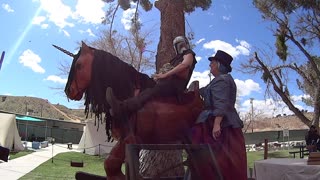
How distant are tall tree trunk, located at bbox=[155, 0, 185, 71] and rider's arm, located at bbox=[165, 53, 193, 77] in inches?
127

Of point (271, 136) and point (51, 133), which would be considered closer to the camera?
point (51, 133)

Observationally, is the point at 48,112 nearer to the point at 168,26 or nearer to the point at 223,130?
the point at 168,26

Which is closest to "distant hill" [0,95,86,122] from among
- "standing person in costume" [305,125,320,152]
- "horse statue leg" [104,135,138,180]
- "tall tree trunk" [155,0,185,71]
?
"standing person in costume" [305,125,320,152]

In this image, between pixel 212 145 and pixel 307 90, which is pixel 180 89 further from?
pixel 307 90

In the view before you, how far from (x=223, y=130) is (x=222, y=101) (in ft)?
0.78

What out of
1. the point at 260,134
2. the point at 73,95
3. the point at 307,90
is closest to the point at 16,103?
the point at 260,134

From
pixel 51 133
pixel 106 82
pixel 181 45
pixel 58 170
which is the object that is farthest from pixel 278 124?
pixel 106 82

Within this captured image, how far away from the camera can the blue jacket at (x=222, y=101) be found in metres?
3.11

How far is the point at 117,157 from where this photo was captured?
325 cm

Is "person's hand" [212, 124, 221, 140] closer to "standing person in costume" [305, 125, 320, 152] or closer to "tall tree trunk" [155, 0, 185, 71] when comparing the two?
"tall tree trunk" [155, 0, 185, 71]

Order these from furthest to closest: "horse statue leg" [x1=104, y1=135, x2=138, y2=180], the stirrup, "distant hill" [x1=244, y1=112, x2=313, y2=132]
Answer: "distant hill" [x1=244, y1=112, x2=313, y2=132] < "horse statue leg" [x1=104, y1=135, x2=138, y2=180] < the stirrup

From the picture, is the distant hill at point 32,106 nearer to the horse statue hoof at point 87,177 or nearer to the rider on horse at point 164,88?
the horse statue hoof at point 87,177

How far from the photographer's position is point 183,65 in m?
3.32

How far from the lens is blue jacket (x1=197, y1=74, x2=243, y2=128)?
311 centimetres
